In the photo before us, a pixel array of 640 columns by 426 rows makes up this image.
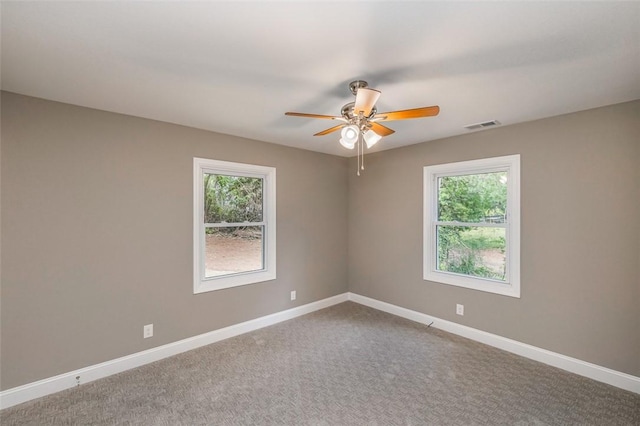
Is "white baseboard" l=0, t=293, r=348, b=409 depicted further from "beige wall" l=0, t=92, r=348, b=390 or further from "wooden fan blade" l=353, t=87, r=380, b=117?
"wooden fan blade" l=353, t=87, r=380, b=117

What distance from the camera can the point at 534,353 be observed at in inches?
116

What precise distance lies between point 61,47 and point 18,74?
25.1 inches

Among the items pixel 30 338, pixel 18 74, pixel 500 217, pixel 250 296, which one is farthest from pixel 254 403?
pixel 500 217

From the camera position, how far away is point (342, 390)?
8.11ft

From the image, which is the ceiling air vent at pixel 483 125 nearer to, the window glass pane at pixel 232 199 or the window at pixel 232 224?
the window at pixel 232 224

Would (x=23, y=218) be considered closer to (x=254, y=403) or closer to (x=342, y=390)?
(x=254, y=403)

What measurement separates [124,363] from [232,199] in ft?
6.37

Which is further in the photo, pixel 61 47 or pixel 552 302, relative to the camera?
pixel 552 302

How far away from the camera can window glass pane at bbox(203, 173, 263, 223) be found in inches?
136

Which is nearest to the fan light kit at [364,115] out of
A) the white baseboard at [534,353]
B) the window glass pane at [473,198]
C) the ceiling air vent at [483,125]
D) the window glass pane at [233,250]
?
the ceiling air vent at [483,125]

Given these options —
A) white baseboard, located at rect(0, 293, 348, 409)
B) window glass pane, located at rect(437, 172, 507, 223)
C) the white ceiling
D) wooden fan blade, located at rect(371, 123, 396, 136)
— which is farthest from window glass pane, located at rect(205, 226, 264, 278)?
window glass pane, located at rect(437, 172, 507, 223)

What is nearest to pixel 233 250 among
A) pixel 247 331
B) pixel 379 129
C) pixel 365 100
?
pixel 247 331

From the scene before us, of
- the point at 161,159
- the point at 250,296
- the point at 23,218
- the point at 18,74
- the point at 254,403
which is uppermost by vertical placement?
the point at 18,74

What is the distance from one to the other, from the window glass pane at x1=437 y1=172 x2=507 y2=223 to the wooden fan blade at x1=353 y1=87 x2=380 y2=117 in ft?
6.95
